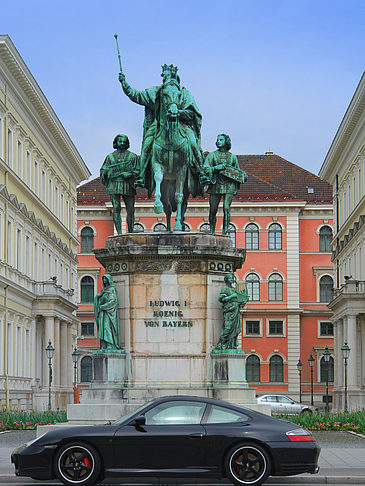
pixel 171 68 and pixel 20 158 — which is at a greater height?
→ pixel 20 158

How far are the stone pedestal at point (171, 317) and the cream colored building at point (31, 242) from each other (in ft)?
104

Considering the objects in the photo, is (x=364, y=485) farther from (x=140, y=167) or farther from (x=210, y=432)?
(x=140, y=167)

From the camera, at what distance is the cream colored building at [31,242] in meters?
56.6

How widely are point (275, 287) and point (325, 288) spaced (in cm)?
444

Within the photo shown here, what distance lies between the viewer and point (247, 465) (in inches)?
626

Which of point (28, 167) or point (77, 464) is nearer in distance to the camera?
point (77, 464)

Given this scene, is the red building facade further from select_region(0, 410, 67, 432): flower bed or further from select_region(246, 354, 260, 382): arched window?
select_region(0, 410, 67, 432): flower bed

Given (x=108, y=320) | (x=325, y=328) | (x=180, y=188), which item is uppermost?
(x=180, y=188)

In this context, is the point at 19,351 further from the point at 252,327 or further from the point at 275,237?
the point at 275,237

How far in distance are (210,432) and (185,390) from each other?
7103 mm

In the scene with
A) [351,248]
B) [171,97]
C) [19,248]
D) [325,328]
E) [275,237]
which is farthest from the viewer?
[275,237]

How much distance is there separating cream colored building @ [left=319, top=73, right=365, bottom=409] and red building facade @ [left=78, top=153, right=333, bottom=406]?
375 inches

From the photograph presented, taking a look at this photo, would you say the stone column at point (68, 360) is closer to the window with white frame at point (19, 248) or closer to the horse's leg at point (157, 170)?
the window with white frame at point (19, 248)

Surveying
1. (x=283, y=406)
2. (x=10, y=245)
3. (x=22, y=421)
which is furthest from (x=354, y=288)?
(x=22, y=421)
